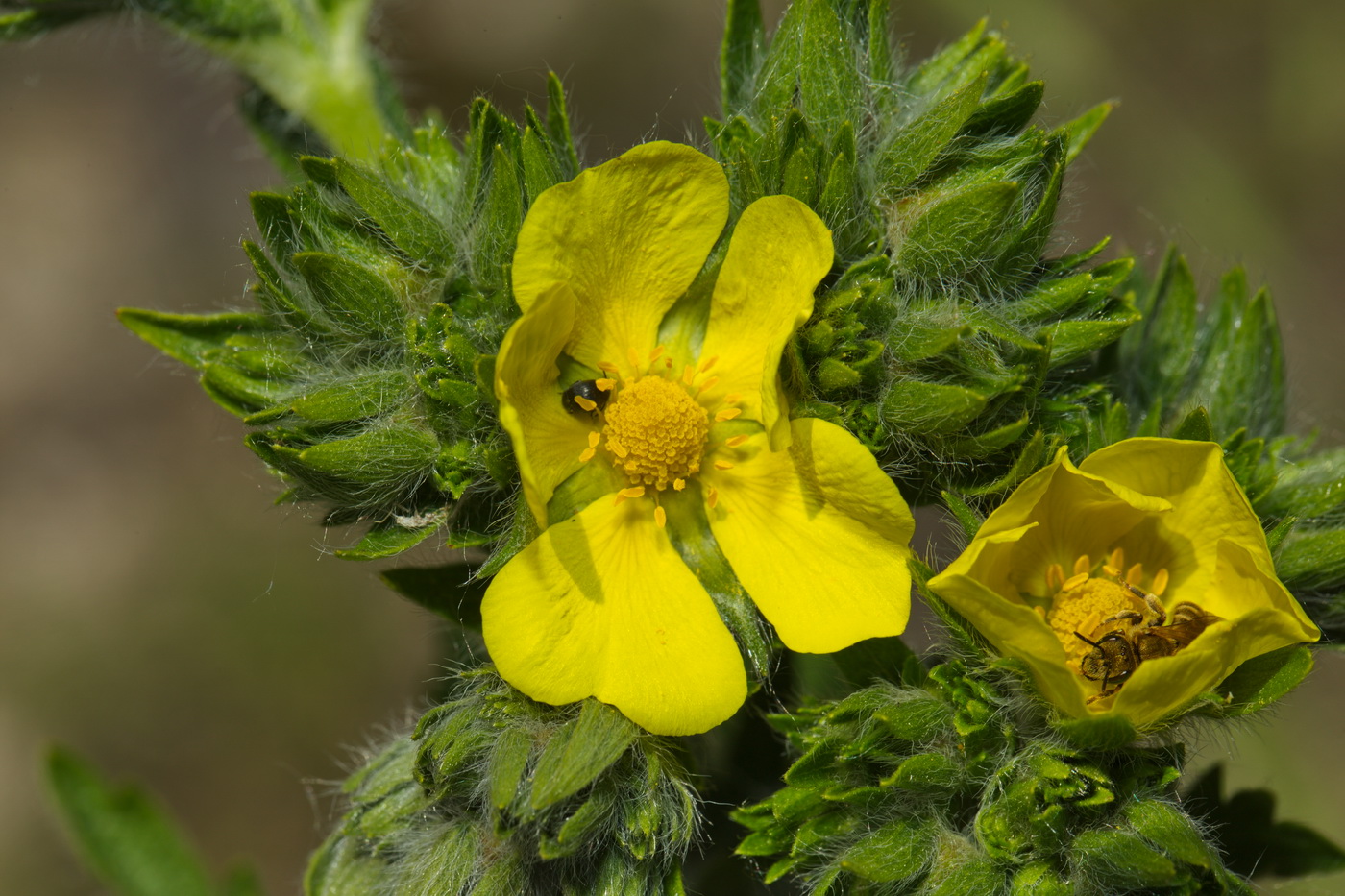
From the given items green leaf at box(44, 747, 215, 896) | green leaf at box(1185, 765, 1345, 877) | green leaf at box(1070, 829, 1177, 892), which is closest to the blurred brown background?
green leaf at box(44, 747, 215, 896)

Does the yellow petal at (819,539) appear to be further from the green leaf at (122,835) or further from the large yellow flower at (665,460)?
the green leaf at (122,835)

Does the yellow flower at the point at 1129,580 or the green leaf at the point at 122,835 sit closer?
the yellow flower at the point at 1129,580

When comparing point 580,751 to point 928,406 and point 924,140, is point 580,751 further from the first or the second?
point 924,140

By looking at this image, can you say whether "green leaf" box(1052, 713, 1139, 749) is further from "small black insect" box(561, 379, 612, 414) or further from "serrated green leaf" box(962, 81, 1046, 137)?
"serrated green leaf" box(962, 81, 1046, 137)

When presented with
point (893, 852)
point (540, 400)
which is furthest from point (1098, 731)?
point (540, 400)

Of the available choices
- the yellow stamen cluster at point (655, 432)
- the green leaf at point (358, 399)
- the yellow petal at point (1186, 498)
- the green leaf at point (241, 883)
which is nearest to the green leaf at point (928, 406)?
the yellow petal at point (1186, 498)
